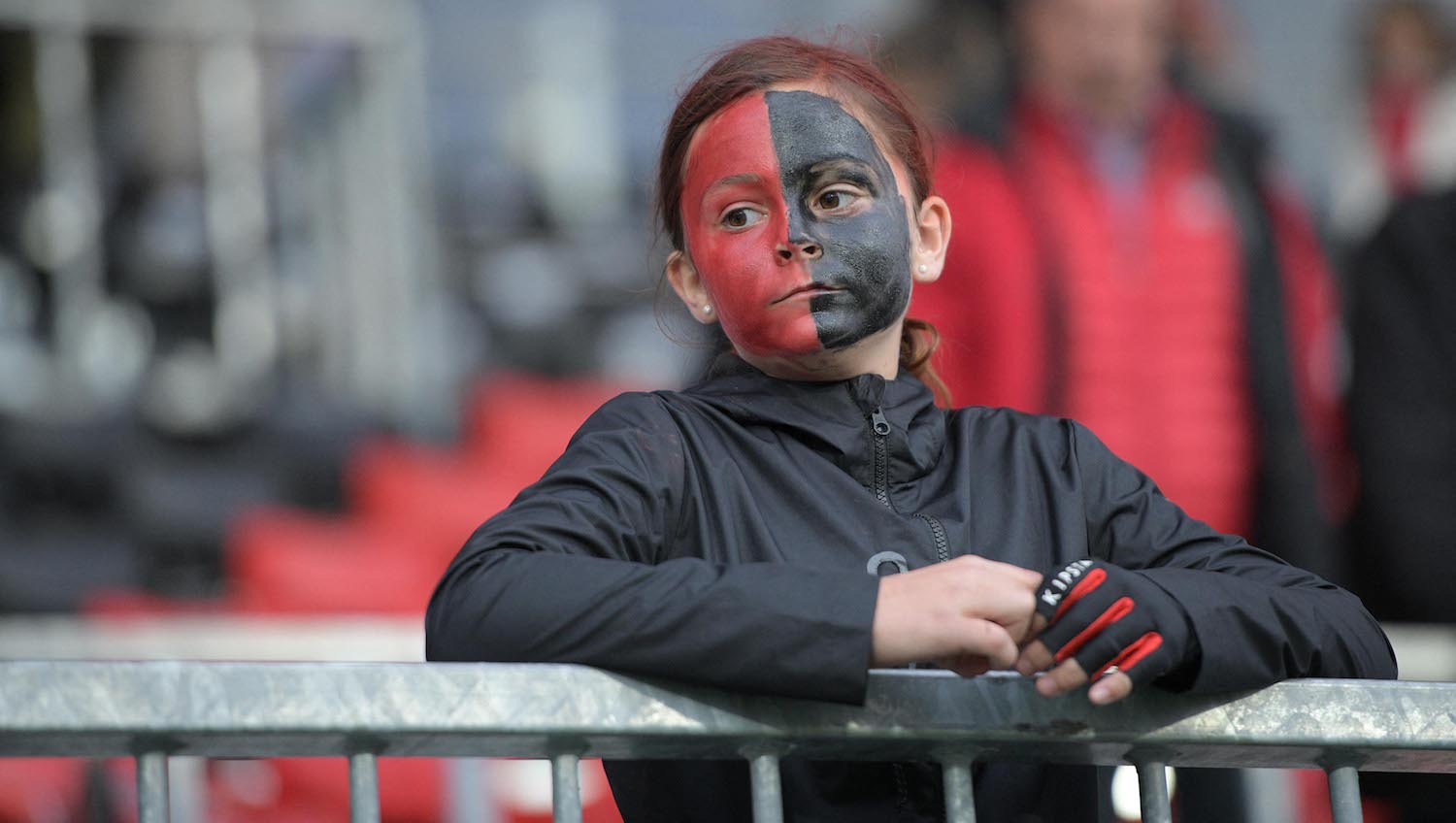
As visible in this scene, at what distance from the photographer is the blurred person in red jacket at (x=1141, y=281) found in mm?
4336

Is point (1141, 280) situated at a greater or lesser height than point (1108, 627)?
greater

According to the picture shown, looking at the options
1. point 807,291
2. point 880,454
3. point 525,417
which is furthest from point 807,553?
point 525,417

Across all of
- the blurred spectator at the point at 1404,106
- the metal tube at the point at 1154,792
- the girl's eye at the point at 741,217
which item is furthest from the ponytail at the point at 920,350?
the blurred spectator at the point at 1404,106

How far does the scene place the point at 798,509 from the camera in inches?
74.0

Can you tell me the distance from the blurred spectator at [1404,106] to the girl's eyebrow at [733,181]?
162 inches

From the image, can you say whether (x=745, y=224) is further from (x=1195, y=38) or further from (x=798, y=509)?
(x=1195, y=38)

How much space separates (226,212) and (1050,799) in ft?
15.4

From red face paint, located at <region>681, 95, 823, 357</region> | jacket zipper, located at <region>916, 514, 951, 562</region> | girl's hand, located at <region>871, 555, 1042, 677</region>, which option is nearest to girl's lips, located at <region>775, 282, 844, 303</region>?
red face paint, located at <region>681, 95, 823, 357</region>

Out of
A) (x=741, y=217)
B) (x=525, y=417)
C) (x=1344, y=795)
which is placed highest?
(x=525, y=417)

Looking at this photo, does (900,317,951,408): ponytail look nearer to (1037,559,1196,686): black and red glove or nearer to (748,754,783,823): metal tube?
(1037,559,1196,686): black and red glove

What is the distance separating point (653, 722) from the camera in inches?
59.7

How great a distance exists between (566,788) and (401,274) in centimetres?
513

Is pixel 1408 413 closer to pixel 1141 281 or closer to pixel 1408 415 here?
pixel 1408 415

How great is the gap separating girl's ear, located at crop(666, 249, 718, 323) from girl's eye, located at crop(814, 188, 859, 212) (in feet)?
0.52
